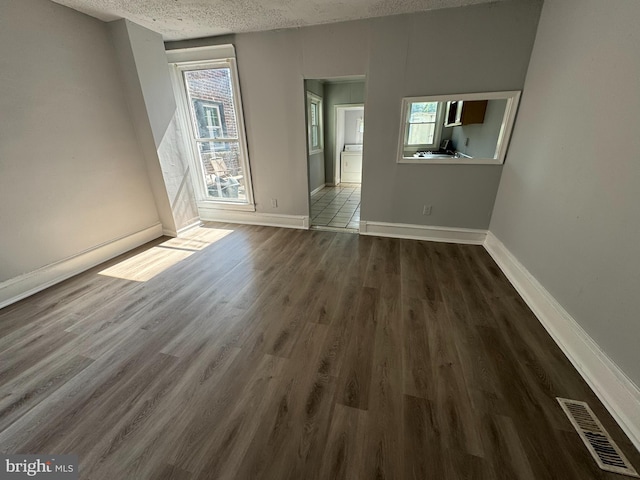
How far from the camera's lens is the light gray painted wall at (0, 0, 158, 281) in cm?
217

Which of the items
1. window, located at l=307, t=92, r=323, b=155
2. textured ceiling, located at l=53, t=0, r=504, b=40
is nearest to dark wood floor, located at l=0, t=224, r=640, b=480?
textured ceiling, located at l=53, t=0, r=504, b=40

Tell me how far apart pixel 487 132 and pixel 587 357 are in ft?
10.1

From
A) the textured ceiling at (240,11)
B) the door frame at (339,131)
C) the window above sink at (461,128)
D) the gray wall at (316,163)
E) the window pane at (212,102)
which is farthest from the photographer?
the door frame at (339,131)

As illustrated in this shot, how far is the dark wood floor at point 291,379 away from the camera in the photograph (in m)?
1.13

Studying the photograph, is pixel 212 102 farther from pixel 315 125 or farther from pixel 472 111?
pixel 472 111

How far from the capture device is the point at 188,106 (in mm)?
3846

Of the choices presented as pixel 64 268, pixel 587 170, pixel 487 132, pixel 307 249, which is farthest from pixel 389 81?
pixel 64 268

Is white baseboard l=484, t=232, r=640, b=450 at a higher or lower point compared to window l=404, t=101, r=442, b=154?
lower

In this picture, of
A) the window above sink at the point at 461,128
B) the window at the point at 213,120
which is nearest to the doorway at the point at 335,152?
the window above sink at the point at 461,128

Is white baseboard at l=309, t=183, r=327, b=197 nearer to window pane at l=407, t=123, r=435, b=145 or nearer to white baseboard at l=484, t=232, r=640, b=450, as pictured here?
window pane at l=407, t=123, r=435, b=145

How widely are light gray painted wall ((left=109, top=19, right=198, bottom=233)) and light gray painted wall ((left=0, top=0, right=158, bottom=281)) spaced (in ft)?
0.52

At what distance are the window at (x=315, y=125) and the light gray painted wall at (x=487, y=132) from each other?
9.95ft

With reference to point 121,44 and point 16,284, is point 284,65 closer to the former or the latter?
point 121,44

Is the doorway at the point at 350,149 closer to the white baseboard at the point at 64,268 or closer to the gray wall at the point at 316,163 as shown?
the gray wall at the point at 316,163
